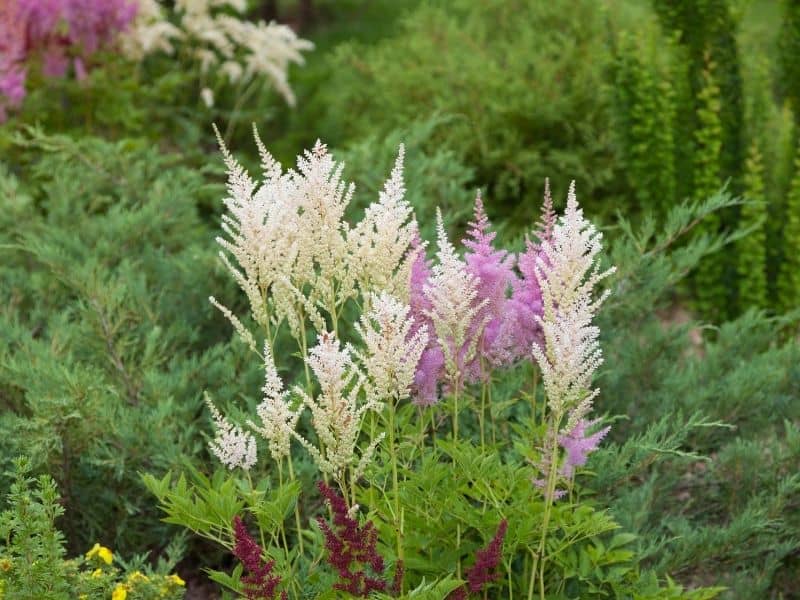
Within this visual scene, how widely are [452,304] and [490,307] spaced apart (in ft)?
0.77

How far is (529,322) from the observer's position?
239 centimetres

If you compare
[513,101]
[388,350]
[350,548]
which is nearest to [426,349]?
[388,350]

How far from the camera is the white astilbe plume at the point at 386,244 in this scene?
2.27 m

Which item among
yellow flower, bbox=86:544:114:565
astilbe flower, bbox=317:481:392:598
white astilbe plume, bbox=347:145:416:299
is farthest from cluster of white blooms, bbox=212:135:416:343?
yellow flower, bbox=86:544:114:565

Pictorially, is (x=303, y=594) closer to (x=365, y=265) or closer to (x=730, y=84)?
(x=365, y=265)

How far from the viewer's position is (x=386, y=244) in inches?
89.4

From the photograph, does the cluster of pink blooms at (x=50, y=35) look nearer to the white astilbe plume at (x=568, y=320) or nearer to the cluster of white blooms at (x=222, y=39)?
the cluster of white blooms at (x=222, y=39)

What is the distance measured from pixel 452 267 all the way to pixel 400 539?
55cm

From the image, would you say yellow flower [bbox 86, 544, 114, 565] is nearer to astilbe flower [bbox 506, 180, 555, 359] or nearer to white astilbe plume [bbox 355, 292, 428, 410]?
white astilbe plume [bbox 355, 292, 428, 410]

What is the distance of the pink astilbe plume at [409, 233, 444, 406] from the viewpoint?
7.86 feet

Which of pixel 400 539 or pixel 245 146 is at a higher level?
pixel 400 539

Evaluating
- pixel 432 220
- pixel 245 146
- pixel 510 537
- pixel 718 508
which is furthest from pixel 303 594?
pixel 245 146

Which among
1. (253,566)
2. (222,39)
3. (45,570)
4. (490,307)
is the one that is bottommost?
(45,570)

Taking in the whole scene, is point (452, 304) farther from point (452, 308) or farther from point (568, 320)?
point (568, 320)
